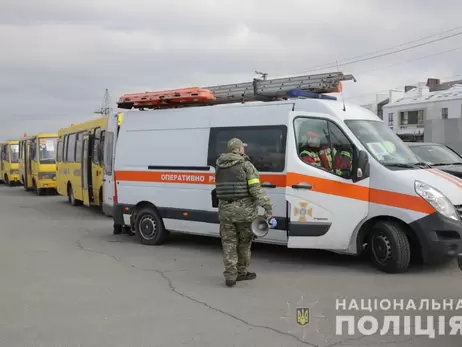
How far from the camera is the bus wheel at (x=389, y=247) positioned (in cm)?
704

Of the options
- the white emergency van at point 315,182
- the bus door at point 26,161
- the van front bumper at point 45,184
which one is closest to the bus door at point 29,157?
the bus door at point 26,161

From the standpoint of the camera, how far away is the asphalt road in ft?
16.3

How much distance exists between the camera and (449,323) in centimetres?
523

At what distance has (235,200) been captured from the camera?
6.72 m

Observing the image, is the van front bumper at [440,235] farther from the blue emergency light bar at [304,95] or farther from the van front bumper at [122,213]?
the van front bumper at [122,213]

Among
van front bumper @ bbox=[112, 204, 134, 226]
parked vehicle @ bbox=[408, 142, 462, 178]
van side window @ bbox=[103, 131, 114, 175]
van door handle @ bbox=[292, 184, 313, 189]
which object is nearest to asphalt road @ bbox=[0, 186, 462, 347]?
van front bumper @ bbox=[112, 204, 134, 226]

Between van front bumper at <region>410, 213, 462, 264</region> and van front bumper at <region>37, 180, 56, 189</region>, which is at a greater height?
van front bumper at <region>410, 213, 462, 264</region>

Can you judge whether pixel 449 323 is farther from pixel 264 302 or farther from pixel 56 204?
pixel 56 204

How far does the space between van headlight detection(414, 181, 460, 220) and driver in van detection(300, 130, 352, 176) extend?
3.28ft

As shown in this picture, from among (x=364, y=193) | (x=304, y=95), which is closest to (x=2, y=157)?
(x=304, y=95)

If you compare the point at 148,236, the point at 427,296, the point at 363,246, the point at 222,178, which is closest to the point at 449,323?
the point at 427,296

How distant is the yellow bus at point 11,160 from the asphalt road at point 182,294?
22762 mm

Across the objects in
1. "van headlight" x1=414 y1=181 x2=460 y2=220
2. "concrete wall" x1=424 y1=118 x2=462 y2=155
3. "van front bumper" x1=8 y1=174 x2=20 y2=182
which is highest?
"concrete wall" x1=424 y1=118 x2=462 y2=155

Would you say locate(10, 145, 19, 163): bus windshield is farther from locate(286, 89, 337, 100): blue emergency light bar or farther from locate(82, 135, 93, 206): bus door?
locate(286, 89, 337, 100): blue emergency light bar
